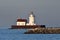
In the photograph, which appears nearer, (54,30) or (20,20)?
(54,30)

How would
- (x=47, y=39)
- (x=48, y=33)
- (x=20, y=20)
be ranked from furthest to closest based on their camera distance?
(x=20, y=20)
(x=48, y=33)
(x=47, y=39)

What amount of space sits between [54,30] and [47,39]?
15749mm

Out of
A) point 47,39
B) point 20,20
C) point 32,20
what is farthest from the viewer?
point 20,20

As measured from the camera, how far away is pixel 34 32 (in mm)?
69438

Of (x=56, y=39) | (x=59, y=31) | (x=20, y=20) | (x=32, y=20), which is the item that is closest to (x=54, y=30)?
(x=59, y=31)

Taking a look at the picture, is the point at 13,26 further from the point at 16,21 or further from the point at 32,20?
the point at 32,20

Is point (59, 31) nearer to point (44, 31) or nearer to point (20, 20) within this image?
point (44, 31)

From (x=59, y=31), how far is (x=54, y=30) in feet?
2.89

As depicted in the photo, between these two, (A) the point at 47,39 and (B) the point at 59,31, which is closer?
(A) the point at 47,39

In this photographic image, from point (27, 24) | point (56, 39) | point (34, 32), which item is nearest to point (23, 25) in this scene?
point (27, 24)

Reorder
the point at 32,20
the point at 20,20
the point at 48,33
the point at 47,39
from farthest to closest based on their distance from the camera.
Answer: the point at 20,20 → the point at 32,20 → the point at 48,33 → the point at 47,39

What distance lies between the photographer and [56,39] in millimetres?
54000

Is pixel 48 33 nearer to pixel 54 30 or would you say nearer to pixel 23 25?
pixel 54 30

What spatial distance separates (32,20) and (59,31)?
83.4 feet
